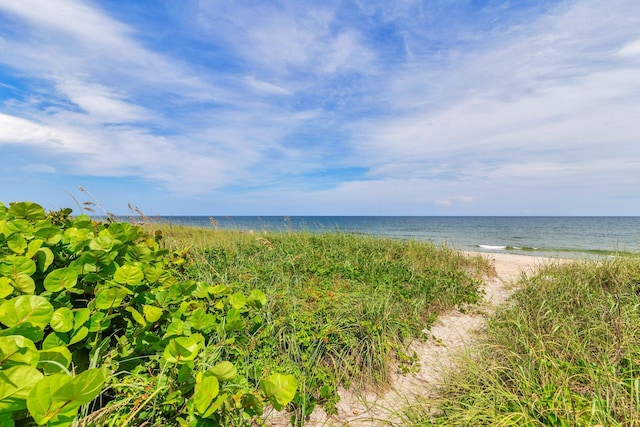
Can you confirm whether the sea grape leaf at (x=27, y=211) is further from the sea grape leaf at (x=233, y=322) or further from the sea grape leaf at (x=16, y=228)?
the sea grape leaf at (x=233, y=322)

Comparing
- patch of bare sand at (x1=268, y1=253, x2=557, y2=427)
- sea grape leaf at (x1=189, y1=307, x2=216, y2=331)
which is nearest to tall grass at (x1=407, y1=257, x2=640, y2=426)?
patch of bare sand at (x1=268, y1=253, x2=557, y2=427)

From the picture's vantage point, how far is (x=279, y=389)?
126 centimetres

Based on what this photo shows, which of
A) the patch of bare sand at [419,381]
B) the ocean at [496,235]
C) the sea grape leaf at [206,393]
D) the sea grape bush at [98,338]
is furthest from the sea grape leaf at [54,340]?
A: the ocean at [496,235]

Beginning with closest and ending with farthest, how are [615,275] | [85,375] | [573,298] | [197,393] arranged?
[85,375] → [197,393] → [573,298] → [615,275]

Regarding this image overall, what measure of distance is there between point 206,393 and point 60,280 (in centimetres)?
108

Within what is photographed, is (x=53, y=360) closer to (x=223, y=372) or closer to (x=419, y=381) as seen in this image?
(x=223, y=372)

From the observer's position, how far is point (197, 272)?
16.9 feet

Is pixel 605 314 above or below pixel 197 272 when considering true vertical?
below

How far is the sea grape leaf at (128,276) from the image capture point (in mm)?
1731

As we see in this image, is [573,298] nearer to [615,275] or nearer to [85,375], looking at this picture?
[615,275]

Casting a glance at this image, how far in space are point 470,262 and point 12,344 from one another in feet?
30.6

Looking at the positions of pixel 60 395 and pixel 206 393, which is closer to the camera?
pixel 60 395

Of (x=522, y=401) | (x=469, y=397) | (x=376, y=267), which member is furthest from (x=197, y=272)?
(x=522, y=401)

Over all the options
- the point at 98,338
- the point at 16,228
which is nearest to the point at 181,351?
the point at 98,338
